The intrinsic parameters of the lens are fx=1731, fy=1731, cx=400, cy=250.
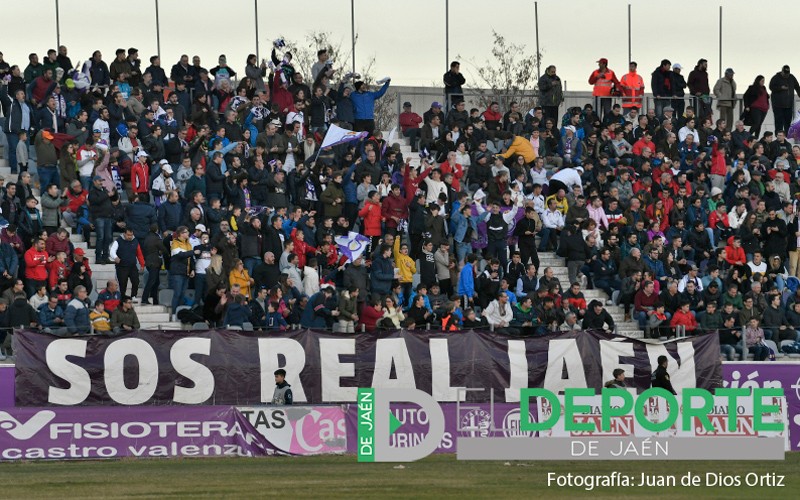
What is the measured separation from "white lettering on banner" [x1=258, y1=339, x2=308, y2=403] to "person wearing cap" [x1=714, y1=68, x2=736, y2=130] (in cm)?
1957

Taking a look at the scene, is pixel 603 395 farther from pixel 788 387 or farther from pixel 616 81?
pixel 616 81

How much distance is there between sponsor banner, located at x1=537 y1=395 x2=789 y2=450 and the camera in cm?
2848

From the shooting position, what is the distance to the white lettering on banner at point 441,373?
2945cm

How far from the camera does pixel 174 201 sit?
1300 inches

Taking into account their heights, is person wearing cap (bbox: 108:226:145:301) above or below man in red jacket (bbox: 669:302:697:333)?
above

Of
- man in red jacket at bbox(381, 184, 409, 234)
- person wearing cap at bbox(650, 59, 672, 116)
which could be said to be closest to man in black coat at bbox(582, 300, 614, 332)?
man in red jacket at bbox(381, 184, 409, 234)

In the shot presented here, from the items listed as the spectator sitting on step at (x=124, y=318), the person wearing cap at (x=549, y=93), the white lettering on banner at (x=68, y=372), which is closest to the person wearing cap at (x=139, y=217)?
the spectator sitting on step at (x=124, y=318)

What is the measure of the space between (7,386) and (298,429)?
484 centimetres

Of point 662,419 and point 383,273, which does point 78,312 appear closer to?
point 383,273

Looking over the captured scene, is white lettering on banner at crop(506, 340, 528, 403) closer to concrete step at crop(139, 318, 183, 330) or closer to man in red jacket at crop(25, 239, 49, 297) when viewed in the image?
concrete step at crop(139, 318, 183, 330)

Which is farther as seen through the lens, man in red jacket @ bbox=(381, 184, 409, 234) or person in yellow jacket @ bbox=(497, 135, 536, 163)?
person in yellow jacket @ bbox=(497, 135, 536, 163)

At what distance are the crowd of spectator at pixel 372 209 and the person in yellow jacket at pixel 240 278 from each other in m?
0.04

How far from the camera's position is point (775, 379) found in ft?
99.1

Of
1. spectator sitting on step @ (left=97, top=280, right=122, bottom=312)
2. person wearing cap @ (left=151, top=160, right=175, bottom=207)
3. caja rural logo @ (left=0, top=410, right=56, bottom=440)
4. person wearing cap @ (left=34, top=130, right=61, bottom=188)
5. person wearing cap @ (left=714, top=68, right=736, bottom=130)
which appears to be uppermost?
person wearing cap @ (left=714, top=68, right=736, bottom=130)
